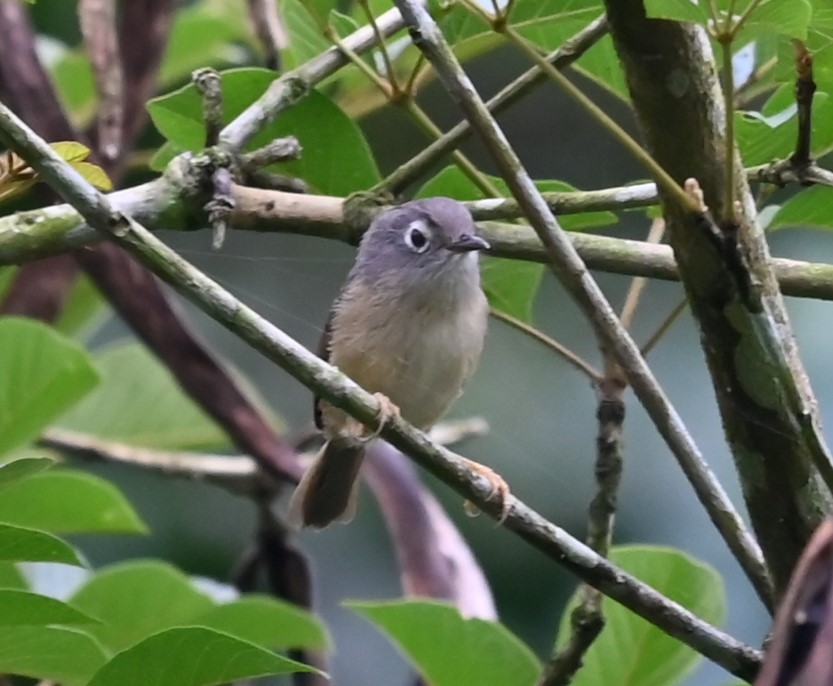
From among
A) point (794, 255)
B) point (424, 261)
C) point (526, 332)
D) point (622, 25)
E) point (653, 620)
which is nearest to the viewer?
point (622, 25)

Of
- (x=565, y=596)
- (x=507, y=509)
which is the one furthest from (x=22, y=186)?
(x=565, y=596)

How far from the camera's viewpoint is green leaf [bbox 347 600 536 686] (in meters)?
1.76

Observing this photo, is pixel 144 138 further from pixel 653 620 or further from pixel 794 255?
pixel 653 620

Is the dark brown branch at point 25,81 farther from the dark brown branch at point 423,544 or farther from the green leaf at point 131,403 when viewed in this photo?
the dark brown branch at point 423,544

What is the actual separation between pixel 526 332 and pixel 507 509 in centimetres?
39

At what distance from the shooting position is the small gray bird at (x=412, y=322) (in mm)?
2316

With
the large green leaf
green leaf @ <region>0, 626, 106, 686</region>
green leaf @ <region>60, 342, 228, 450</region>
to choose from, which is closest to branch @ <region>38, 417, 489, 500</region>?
green leaf @ <region>60, 342, 228, 450</region>

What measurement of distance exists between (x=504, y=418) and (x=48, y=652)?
3.11 meters

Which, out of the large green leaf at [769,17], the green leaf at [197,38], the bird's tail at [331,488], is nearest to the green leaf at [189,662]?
the large green leaf at [769,17]

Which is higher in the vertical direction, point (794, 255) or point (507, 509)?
point (794, 255)

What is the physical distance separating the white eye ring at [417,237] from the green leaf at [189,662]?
3.52ft

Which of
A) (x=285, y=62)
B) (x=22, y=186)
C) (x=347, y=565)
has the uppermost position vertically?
(x=285, y=62)

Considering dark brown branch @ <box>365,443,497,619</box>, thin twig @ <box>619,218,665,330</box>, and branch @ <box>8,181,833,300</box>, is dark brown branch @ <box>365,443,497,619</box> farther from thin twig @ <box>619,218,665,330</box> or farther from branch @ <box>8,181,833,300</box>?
branch @ <box>8,181,833,300</box>

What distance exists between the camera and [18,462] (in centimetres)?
135
